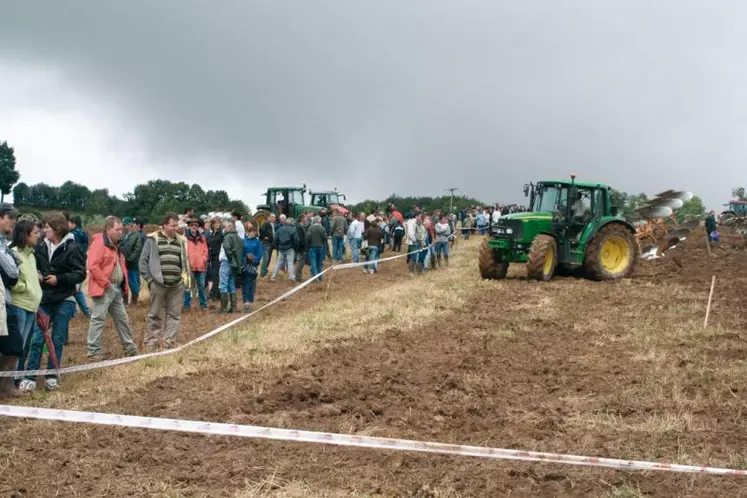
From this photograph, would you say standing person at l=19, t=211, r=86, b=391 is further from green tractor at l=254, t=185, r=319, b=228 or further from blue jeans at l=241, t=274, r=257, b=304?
green tractor at l=254, t=185, r=319, b=228

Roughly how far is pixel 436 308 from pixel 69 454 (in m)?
8.34

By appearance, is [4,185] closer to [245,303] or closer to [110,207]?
[110,207]

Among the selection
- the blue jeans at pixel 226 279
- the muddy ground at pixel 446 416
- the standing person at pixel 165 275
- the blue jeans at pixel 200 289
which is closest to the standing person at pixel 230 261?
the blue jeans at pixel 226 279

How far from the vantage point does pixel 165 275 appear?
30.1ft

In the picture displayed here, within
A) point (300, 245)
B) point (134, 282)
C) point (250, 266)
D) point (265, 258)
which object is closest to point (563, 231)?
point (300, 245)

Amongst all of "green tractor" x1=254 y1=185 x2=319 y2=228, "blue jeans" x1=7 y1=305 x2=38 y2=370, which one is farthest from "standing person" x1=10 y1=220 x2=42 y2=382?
"green tractor" x1=254 y1=185 x2=319 y2=228

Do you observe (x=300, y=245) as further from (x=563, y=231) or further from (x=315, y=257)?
(x=563, y=231)

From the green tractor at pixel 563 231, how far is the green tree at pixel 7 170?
46.5 m

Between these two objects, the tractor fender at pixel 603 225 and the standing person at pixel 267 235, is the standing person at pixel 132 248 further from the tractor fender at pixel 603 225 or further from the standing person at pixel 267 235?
the tractor fender at pixel 603 225

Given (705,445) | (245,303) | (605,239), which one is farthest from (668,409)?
(605,239)

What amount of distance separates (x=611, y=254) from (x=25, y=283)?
14194 millimetres

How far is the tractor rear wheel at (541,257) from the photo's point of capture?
15.6m

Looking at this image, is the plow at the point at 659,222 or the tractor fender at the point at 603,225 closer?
the tractor fender at the point at 603,225

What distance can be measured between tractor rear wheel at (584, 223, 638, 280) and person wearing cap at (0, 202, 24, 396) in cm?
1287
